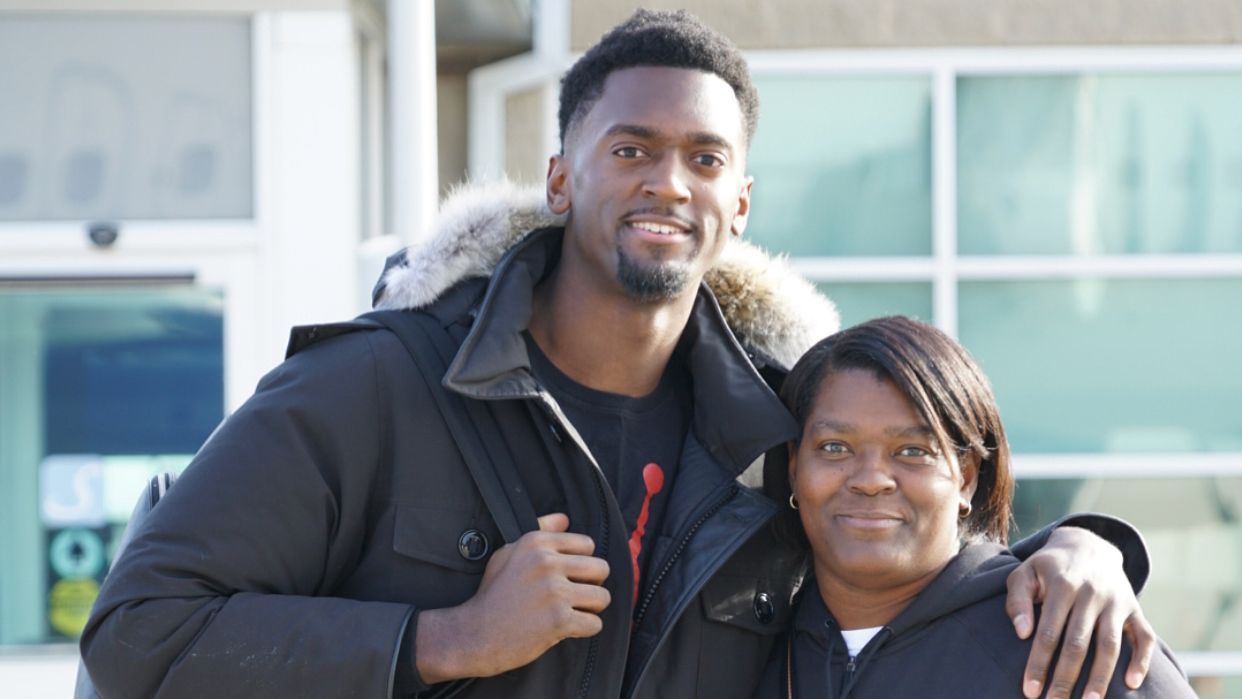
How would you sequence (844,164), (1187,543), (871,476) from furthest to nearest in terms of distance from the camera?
(844,164) < (1187,543) < (871,476)

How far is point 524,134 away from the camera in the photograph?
268 inches

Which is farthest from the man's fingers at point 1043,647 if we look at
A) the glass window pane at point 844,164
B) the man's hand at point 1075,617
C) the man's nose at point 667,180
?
the glass window pane at point 844,164

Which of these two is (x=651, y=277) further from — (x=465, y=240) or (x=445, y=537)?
(x=445, y=537)

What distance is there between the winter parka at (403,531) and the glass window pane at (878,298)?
347 centimetres

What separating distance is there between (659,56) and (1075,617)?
1.32 meters

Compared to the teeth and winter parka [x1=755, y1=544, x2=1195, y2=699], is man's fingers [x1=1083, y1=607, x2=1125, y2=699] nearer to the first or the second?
winter parka [x1=755, y1=544, x2=1195, y2=699]

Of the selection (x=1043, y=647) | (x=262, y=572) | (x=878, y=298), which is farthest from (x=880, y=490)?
(x=878, y=298)

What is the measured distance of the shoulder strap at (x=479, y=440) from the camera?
2.73 m

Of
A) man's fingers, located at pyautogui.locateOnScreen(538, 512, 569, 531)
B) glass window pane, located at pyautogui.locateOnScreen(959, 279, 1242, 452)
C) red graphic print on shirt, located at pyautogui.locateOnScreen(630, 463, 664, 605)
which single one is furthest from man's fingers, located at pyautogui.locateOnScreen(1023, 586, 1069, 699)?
glass window pane, located at pyautogui.locateOnScreen(959, 279, 1242, 452)

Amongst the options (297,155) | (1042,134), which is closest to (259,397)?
(297,155)

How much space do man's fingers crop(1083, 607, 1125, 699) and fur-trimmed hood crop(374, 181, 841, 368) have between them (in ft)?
2.95

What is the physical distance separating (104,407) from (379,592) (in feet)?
12.1

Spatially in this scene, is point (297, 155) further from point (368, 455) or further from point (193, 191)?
point (368, 455)

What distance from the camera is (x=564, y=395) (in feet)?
9.82
